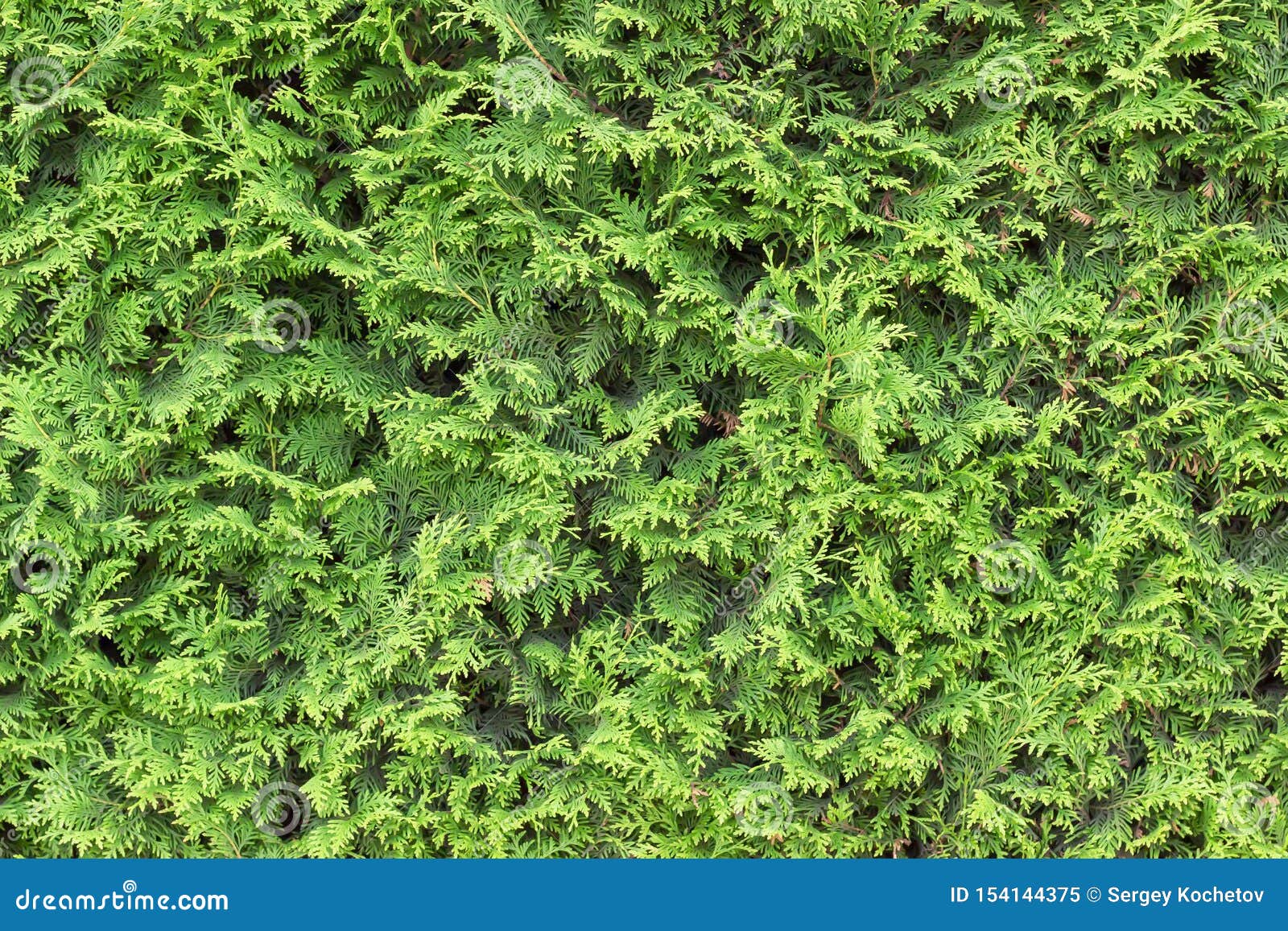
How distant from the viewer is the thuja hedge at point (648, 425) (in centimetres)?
330

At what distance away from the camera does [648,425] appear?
3354 millimetres

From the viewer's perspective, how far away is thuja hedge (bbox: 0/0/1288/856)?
3.30 m

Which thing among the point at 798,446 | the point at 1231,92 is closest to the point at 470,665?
the point at 798,446

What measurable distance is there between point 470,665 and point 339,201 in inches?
73.8

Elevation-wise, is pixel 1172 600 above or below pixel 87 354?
below

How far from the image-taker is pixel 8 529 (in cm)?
341

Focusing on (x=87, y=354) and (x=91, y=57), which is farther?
(x=87, y=354)

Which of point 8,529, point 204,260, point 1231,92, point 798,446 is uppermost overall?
point 1231,92

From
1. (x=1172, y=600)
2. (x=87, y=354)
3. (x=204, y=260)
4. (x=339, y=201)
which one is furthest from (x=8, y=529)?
(x=1172, y=600)

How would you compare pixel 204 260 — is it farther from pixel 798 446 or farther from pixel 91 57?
pixel 798 446

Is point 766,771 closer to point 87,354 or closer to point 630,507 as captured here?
point 630,507

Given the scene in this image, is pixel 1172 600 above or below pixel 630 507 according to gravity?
below

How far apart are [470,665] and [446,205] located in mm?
1748

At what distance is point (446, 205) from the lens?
132 inches
